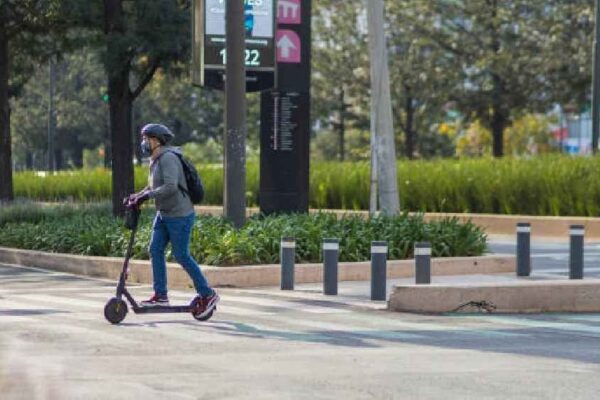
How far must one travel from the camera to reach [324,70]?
53531 mm

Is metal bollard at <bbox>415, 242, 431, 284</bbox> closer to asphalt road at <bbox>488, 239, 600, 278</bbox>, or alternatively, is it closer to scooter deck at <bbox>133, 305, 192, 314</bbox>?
scooter deck at <bbox>133, 305, 192, 314</bbox>

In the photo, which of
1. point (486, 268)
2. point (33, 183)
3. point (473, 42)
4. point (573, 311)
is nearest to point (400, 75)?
point (473, 42)

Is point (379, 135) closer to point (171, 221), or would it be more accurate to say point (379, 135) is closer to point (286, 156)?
point (286, 156)

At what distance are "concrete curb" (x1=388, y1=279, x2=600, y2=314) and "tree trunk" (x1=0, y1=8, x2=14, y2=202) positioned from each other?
17255 millimetres

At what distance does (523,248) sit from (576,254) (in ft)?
2.16

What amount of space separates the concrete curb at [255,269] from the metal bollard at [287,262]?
682mm

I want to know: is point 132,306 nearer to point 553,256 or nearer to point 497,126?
point 553,256

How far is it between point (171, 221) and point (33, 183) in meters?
35.6

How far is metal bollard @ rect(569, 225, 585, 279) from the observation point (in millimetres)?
17359

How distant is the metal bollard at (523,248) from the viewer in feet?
57.3

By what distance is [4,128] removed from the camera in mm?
29719

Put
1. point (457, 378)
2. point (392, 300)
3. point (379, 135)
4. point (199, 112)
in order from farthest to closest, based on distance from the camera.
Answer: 1. point (199, 112)
2. point (379, 135)
3. point (392, 300)
4. point (457, 378)

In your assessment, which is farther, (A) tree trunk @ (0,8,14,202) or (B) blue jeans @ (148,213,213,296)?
(A) tree trunk @ (0,8,14,202)

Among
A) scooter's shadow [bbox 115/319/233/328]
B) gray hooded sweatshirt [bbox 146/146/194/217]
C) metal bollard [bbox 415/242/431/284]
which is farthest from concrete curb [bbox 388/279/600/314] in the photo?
gray hooded sweatshirt [bbox 146/146/194/217]
